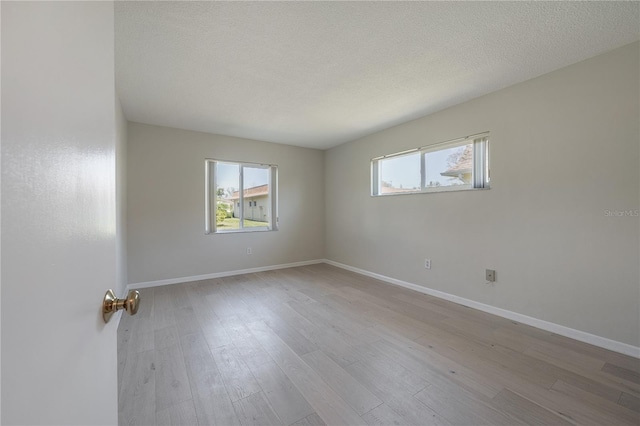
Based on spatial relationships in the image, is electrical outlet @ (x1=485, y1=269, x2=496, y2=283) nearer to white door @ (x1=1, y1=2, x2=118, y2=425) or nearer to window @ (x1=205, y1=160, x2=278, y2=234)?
white door @ (x1=1, y1=2, x2=118, y2=425)

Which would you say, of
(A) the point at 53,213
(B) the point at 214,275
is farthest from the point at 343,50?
(B) the point at 214,275

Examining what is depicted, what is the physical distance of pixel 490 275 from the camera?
9.00 ft

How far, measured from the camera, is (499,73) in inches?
92.8

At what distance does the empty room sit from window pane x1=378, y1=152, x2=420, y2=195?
38 mm

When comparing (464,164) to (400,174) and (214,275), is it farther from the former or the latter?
(214,275)

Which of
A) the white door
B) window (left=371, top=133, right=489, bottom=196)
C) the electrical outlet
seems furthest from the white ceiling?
the electrical outlet

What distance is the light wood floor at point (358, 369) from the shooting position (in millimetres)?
1417

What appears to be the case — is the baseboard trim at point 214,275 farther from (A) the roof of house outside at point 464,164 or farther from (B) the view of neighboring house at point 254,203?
(A) the roof of house outside at point 464,164

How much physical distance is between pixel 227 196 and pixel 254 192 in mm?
513

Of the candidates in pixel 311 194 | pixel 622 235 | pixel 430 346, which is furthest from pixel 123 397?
pixel 311 194

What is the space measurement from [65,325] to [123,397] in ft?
5.42

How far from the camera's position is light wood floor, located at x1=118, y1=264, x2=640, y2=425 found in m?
1.42

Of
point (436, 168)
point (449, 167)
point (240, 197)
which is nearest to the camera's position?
point (449, 167)

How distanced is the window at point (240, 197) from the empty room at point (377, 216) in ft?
0.71
